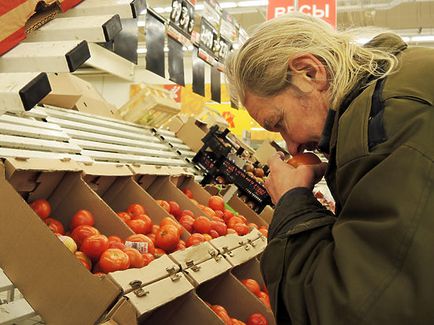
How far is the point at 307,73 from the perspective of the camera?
1.33 metres

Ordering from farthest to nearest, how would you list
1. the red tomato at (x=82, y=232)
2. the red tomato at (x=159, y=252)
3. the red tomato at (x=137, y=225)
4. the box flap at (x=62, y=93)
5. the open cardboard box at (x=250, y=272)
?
the box flap at (x=62, y=93) < the open cardboard box at (x=250, y=272) < the red tomato at (x=137, y=225) < the red tomato at (x=159, y=252) < the red tomato at (x=82, y=232)

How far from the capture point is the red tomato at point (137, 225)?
7.80 ft

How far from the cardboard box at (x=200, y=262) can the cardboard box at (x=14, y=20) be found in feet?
3.36

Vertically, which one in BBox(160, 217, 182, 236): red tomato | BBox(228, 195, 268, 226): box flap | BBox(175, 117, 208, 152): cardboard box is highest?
BBox(160, 217, 182, 236): red tomato

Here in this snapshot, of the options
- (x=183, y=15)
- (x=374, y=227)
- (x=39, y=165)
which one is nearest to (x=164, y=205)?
(x=39, y=165)

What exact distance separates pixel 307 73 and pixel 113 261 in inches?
42.7

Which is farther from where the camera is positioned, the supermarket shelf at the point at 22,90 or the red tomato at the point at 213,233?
the red tomato at the point at 213,233

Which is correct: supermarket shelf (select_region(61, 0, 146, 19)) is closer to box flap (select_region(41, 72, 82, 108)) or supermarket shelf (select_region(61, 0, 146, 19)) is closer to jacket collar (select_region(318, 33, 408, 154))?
jacket collar (select_region(318, 33, 408, 154))

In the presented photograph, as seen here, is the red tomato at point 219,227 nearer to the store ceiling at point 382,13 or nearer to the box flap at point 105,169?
the box flap at point 105,169

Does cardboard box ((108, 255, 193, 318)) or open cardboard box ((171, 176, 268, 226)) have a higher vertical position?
cardboard box ((108, 255, 193, 318))

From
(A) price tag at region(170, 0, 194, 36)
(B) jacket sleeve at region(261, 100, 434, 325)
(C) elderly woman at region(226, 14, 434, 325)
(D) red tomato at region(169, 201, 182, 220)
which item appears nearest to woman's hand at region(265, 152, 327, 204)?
(C) elderly woman at region(226, 14, 434, 325)

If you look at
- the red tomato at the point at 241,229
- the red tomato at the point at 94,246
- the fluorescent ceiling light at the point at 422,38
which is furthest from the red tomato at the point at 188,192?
the fluorescent ceiling light at the point at 422,38

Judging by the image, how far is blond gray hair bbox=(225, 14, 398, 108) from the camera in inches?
50.6

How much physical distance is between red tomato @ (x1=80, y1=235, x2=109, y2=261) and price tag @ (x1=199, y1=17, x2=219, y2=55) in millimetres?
2789
